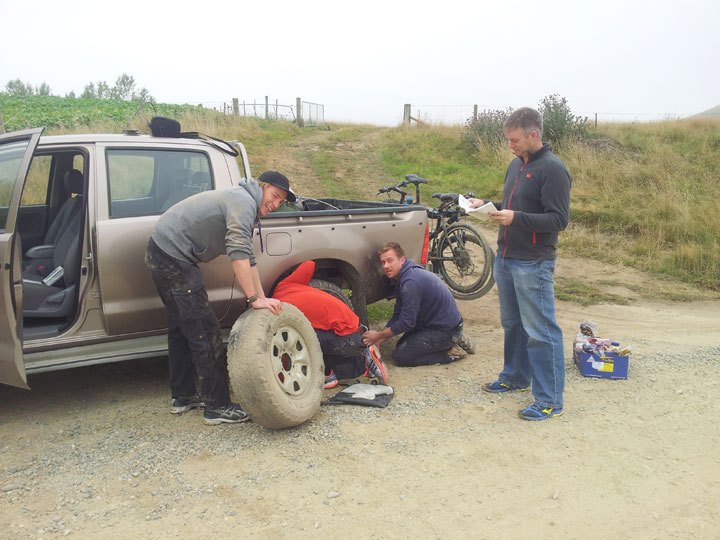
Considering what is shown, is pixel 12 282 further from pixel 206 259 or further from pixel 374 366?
pixel 374 366

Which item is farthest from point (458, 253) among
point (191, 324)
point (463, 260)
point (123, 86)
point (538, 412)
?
point (123, 86)

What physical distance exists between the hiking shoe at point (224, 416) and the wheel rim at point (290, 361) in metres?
0.35

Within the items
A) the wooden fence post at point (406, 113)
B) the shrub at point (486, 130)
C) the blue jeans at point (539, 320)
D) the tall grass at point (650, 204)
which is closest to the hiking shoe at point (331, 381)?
the blue jeans at point (539, 320)

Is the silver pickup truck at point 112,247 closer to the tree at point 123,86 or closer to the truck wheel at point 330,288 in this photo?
the truck wheel at point 330,288

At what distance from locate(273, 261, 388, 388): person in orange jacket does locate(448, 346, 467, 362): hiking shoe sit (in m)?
0.82

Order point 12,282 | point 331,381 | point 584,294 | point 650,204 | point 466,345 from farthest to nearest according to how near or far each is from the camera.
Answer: point 650,204 → point 584,294 → point 466,345 → point 331,381 → point 12,282

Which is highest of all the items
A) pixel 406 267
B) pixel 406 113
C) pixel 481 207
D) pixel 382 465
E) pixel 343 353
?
pixel 406 113

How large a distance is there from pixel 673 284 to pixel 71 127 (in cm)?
1573

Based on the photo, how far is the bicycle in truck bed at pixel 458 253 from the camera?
6.98 m

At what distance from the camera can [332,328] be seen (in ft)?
15.4

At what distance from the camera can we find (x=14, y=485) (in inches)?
131

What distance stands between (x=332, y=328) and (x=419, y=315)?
894 mm

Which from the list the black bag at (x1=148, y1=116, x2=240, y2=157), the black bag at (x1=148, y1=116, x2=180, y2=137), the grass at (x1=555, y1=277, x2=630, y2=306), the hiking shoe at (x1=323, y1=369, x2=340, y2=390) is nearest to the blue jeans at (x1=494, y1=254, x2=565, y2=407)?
the hiking shoe at (x1=323, y1=369, x2=340, y2=390)

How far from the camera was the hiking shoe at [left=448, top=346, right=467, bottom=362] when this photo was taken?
5.37 metres
